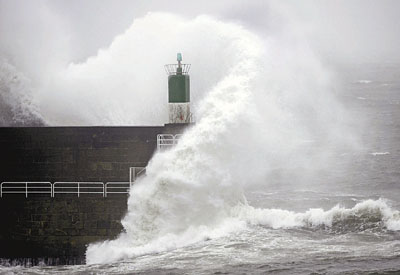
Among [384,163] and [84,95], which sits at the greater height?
[84,95]

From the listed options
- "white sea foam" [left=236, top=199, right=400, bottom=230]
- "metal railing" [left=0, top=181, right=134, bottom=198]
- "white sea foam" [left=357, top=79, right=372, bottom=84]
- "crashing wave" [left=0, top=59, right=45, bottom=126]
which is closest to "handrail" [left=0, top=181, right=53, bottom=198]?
"metal railing" [left=0, top=181, right=134, bottom=198]

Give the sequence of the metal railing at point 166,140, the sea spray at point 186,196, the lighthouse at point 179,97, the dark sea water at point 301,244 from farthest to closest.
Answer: the lighthouse at point 179,97
the metal railing at point 166,140
the sea spray at point 186,196
the dark sea water at point 301,244

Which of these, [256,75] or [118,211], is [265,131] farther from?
[118,211]

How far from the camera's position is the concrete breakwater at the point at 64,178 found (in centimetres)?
2230

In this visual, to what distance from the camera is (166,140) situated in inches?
903

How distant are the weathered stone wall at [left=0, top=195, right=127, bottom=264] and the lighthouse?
2.61 m

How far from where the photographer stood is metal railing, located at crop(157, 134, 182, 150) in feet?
75.0

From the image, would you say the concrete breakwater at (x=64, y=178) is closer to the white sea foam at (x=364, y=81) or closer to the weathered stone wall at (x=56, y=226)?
the weathered stone wall at (x=56, y=226)

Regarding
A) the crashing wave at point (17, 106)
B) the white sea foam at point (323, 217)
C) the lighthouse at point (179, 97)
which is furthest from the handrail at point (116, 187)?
the crashing wave at point (17, 106)

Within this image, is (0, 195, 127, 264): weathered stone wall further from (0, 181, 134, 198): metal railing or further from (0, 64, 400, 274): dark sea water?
(0, 64, 400, 274): dark sea water

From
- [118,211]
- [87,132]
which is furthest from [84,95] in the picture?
[118,211]

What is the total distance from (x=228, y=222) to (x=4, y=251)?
18.3ft

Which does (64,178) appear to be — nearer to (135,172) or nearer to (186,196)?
(135,172)

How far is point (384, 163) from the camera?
3762cm
